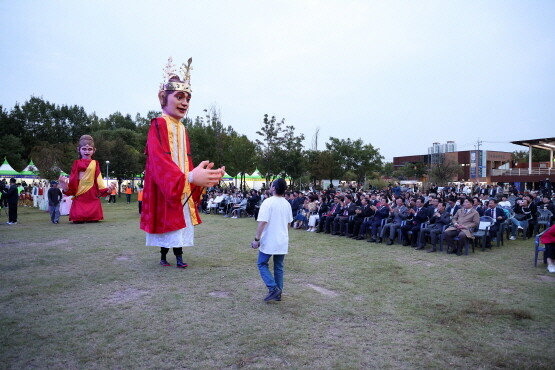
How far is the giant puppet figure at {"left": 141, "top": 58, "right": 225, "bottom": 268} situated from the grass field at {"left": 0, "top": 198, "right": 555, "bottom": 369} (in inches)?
25.2

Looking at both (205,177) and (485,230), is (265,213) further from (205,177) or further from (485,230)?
(485,230)

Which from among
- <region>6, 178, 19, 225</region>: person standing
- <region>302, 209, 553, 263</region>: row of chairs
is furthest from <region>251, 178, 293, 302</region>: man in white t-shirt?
<region>6, 178, 19, 225</region>: person standing

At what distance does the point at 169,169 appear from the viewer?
6.08 meters

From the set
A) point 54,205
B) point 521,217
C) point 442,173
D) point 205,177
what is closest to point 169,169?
point 205,177

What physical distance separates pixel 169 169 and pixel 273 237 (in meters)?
2.23

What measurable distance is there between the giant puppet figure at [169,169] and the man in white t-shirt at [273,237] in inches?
70.5

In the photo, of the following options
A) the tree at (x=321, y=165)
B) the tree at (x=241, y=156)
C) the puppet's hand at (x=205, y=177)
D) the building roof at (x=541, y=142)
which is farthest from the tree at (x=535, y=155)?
the puppet's hand at (x=205, y=177)

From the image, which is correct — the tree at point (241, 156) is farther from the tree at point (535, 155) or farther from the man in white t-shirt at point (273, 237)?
the tree at point (535, 155)

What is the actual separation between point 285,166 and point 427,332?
25.6 m

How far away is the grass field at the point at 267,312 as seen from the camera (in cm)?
351

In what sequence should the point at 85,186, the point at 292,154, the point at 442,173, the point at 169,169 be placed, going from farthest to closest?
1. the point at 442,173
2. the point at 292,154
3. the point at 85,186
4. the point at 169,169

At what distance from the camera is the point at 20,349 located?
3.52 m

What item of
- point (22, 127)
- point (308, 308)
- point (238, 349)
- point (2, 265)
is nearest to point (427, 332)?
point (308, 308)

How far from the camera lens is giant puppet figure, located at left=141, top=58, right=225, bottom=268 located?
650 cm
